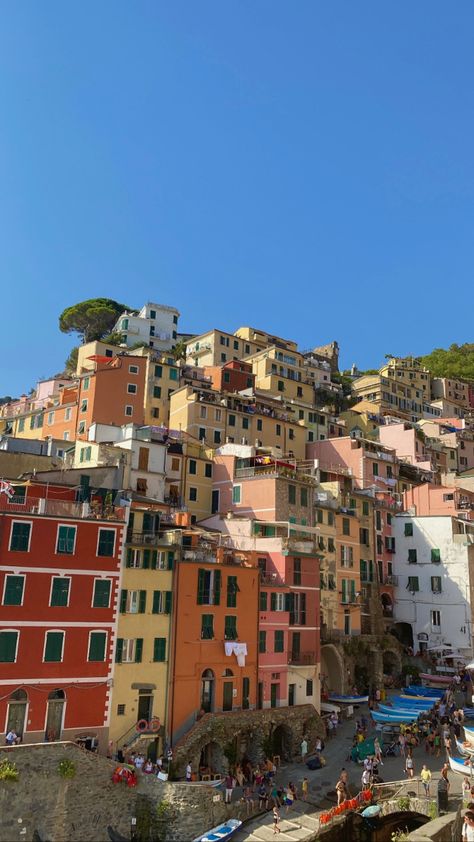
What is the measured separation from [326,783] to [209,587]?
35.9ft

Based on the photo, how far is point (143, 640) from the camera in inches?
1355

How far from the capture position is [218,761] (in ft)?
115

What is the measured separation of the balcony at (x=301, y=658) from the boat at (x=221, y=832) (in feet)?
39.5

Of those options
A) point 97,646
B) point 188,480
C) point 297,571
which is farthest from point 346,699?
point 188,480

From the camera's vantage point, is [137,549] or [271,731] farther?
[271,731]

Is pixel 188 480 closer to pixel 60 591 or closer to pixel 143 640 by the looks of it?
pixel 143 640

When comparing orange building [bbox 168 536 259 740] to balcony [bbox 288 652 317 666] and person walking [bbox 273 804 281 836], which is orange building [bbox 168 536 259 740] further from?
person walking [bbox 273 804 281 836]

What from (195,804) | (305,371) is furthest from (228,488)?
(305,371)

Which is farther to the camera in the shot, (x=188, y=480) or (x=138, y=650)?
(x=188, y=480)

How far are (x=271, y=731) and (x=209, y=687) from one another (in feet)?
15.2

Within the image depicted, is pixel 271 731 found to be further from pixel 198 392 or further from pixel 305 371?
pixel 305 371

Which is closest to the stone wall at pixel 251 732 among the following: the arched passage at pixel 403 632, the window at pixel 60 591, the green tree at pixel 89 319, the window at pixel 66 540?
the window at pixel 60 591

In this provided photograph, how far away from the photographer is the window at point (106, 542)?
34.0 m

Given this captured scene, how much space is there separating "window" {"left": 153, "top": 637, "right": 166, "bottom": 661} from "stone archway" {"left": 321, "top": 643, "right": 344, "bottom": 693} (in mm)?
15708
